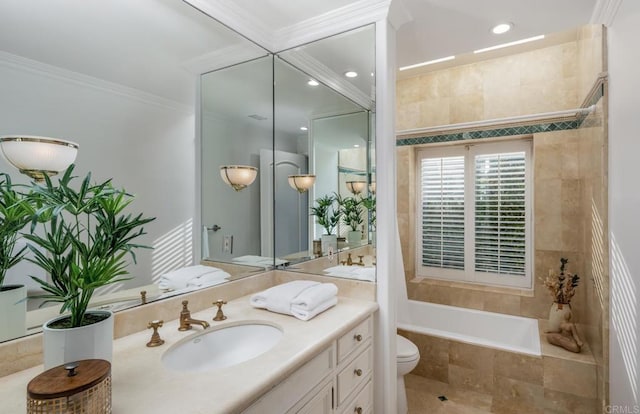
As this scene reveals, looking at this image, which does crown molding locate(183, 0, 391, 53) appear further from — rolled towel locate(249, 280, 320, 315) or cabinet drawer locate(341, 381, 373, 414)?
cabinet drawer locate(341, 381, 373, 414)

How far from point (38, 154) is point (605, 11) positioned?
2.72 m

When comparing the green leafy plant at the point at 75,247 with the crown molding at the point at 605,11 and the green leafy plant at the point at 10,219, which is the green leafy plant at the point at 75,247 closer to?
the green leafy plant at the point at 10,219

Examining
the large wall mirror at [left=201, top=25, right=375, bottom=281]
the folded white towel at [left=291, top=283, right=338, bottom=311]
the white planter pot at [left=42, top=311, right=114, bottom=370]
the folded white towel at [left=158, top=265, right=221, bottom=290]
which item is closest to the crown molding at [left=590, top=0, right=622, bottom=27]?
the large wall mirror at [left=201, top=25, right=375, bottom=281]

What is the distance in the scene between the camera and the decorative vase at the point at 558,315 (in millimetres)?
2510

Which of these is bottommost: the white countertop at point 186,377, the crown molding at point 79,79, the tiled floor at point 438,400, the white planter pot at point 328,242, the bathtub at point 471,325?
the tiled floor at point 438,400

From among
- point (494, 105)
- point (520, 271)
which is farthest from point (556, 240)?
point (494, 105)

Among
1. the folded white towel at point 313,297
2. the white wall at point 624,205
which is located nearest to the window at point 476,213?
the white wall at point 624,205

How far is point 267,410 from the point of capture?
101 centimetres

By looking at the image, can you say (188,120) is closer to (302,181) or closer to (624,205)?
(302,181)

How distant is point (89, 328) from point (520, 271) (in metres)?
3.42

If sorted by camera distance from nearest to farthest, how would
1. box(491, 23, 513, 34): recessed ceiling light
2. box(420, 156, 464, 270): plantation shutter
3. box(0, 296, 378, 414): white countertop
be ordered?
1. box(0, 296, 378, 414): white countertop
2. box(491, 23, 513, 34): recessed ceiling light
3. box(420, 156, 464, 270): plantation shutter

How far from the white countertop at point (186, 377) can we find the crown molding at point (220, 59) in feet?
4.29

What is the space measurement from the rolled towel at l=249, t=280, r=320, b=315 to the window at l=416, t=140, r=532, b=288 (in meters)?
2.23

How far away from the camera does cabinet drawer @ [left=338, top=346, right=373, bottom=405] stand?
4.73 ft
